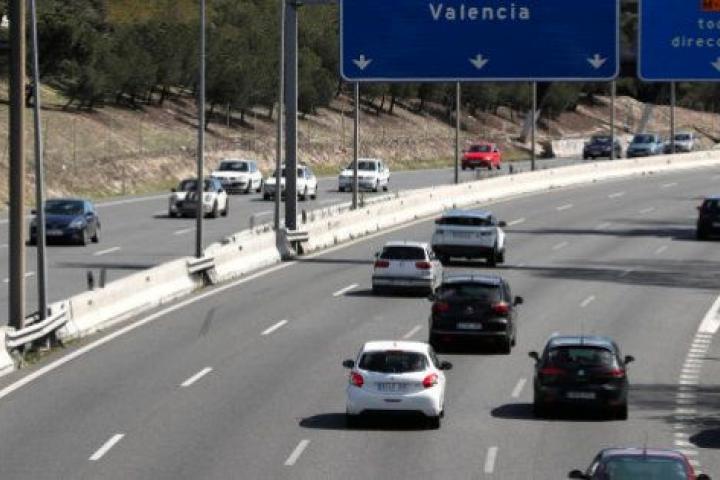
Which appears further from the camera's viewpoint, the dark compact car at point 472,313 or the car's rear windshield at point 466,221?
the car's rear windshield at point 466,221

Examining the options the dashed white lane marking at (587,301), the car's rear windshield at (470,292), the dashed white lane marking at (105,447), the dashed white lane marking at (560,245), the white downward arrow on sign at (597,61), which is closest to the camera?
the dashed white lane marking at (105,447)

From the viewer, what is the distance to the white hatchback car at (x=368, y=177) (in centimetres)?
9900

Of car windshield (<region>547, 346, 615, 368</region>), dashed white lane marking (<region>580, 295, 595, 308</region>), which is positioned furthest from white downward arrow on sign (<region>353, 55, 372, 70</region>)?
car windshield (<region>547, 346, 615, 368</region>)

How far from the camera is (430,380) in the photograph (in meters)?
31.5

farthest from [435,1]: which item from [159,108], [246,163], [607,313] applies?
[159,108]

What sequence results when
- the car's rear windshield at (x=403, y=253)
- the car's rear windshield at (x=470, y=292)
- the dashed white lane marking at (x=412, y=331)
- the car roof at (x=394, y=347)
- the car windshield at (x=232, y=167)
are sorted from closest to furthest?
1. the car roof at (x=394, y=347)
2. the car's rear windshield at (x=470, y=292)
3. the dashed white lane marking at (x=412, y=331)
4. the car's rear windshield at (x=403, y=253)
5. the car windshield at (x=232, y=167)

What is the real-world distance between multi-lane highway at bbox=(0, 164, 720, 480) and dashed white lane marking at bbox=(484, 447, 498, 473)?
1.2 inches

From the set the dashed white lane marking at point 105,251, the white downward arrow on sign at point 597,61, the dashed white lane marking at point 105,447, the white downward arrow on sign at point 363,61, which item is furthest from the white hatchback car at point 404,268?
the dashed white lane marking at point 105,447

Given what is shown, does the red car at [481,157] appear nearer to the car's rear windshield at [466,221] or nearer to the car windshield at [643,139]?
the car windshield at [643,139]

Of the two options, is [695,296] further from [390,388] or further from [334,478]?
Result: [334,478]

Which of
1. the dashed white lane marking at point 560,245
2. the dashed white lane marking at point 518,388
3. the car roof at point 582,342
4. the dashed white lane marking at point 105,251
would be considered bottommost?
the dashed white lane marking at point 518,388

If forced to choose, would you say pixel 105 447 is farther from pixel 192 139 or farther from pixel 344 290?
pixel 192 139

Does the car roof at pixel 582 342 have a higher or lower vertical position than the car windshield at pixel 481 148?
lower

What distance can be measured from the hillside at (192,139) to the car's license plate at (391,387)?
54.1 m
